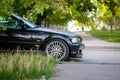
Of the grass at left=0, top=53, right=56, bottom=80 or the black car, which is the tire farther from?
the grass at left=0, top=53, right=56, bottom=80

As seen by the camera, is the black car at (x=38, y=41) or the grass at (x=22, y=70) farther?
the black car at (x=38, y=41)

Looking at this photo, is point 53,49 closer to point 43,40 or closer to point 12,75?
point 43,40

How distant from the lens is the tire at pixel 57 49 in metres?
13.6

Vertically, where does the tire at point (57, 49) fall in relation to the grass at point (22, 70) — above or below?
above

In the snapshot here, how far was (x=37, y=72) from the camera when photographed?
9.57 metres

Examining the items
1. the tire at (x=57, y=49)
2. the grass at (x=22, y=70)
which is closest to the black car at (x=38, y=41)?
the tire at (x=57, y=49)

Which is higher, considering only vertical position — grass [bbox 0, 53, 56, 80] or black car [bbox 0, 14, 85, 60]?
black car [bbox 0, 14, 85, 60]

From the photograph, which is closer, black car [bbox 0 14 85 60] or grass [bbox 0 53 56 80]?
grass [bbox 0 53 56 80]

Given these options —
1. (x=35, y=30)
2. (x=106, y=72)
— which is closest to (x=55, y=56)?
(x=35, y=30)

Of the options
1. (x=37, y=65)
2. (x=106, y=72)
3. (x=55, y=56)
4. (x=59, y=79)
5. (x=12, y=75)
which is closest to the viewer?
(x=12, y=75)

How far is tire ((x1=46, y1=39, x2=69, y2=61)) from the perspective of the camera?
1362 centimetres

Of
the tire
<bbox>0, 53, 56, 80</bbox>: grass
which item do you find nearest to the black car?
the tire

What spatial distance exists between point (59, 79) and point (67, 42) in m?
4.32

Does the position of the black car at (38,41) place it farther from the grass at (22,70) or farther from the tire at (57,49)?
the grass at (22,70)
